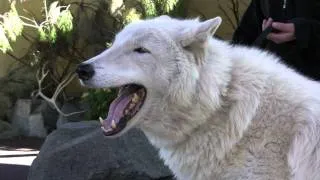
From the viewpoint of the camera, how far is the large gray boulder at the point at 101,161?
625cm

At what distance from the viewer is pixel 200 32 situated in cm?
358

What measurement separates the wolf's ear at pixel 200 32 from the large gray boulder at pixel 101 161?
2840mm

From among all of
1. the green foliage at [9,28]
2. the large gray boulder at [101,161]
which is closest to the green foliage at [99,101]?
the green foliage at [9,28]

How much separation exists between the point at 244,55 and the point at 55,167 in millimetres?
3269

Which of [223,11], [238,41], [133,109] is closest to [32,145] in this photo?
[223,11]

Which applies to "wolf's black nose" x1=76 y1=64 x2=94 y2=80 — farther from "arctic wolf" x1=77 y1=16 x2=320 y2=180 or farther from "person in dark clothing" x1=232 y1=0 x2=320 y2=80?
"person in dark clothing" x1=232 y1=0 x2=320 y2=80

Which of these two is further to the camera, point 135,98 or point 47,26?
point 47,26

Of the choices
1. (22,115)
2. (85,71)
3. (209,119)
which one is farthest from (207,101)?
(22,115)

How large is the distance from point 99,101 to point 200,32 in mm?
8133

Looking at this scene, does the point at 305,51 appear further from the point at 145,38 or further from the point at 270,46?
the point at 145,38

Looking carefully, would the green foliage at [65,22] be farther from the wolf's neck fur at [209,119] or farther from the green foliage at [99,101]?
the wolf's neck fur at [209,119]

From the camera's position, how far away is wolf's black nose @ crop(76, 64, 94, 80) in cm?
365

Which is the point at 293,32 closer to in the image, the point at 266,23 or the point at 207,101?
the point at 266,23

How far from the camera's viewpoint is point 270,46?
4469 mm
